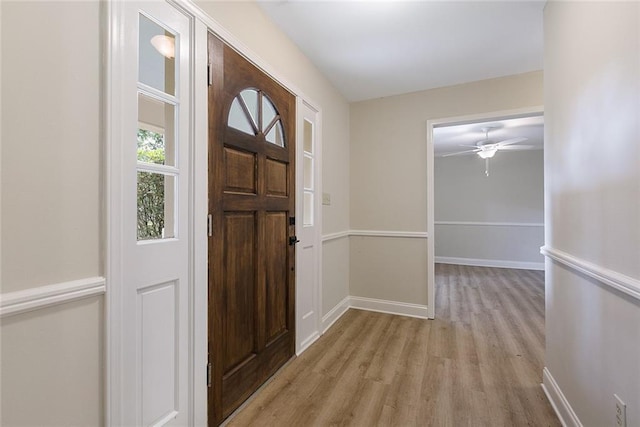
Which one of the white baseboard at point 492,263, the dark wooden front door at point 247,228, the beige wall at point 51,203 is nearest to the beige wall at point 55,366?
the beige wall at point 51,203

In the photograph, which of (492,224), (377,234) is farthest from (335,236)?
(492,224)

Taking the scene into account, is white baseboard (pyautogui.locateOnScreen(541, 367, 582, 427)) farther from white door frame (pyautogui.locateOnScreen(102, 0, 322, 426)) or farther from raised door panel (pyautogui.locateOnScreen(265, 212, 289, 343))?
white door frame (pyautogui.locateOnScreen(102, 0, 322, 426))

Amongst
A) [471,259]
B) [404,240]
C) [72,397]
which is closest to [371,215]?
[404,240]

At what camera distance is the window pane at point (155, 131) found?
1184 mm

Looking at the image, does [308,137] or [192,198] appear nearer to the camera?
[192,198]

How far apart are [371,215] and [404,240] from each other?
18.8 inches

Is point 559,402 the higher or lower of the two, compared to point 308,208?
lower

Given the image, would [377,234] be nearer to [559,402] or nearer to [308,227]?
Result: [308,227]

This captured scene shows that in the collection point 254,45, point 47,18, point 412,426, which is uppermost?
point 254,45

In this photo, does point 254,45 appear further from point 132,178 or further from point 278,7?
point 132,178

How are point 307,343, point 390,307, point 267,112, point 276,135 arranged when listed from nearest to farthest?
point 267,112 → point 276,135 → point 307,343 → point 390,307

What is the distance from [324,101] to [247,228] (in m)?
1.72

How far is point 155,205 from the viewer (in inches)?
49.1

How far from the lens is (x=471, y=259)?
6309 millimetres
